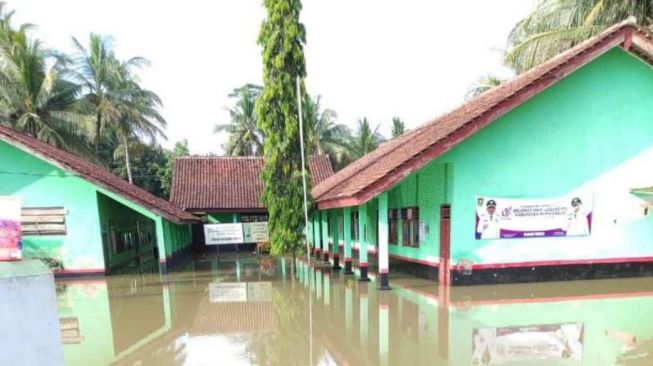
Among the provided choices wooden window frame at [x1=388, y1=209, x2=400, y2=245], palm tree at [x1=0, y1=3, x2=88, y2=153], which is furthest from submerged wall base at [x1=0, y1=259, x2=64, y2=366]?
palm tree at [x1=0, y1=3, x2=88, y2=153]

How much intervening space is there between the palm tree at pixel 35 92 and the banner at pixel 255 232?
10433 mm

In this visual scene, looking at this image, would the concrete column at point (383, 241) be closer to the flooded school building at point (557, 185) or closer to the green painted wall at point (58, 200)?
the flooded school building at point (557, 185)

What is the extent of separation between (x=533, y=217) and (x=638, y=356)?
4.87 meters

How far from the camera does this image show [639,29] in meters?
8.98

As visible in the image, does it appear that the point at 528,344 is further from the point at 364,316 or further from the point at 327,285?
the point at 327,285

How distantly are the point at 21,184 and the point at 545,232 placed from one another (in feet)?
49.4

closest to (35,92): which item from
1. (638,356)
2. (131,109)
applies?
(131,109)

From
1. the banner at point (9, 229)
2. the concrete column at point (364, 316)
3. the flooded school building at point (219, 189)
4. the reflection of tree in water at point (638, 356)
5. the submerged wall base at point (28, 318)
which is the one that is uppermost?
the flooded school building at point (219, 189)

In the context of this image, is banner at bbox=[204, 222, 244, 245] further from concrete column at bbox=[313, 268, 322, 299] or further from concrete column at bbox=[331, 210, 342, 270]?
concrete column at bbox=[313, 268, 322, 299]

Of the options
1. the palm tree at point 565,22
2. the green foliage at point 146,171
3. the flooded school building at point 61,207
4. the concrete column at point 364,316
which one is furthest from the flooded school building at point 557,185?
the green foliage at point 146,171

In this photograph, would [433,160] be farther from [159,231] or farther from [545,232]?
[159,231]

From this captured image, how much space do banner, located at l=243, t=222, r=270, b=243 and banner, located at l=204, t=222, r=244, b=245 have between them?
0.23 metres

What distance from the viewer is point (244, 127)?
99.6 feet

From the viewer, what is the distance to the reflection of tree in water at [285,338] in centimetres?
534
